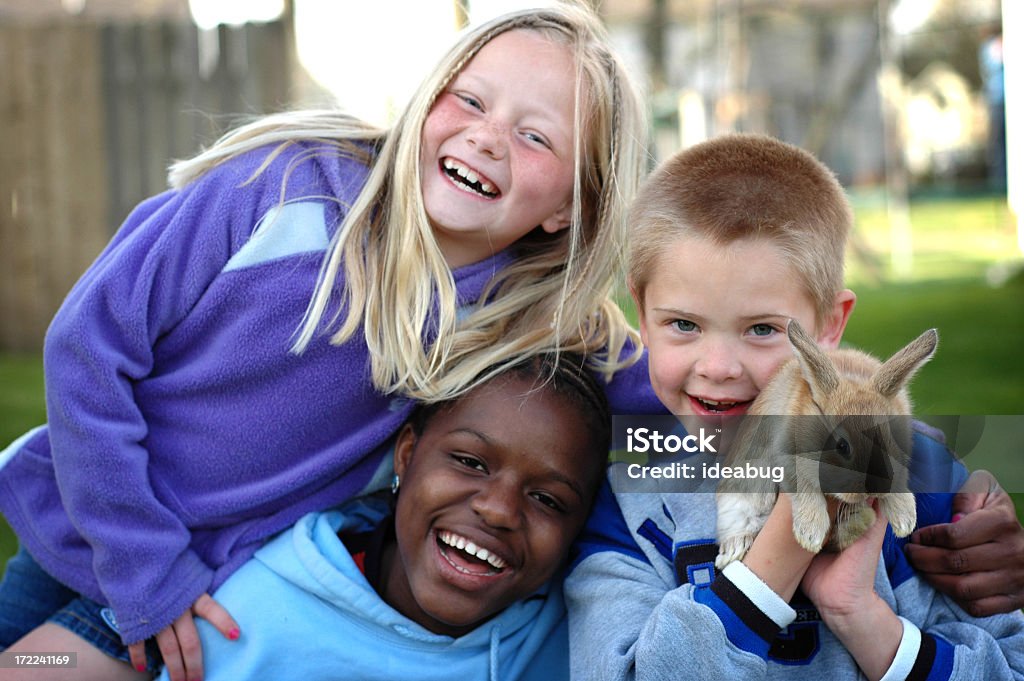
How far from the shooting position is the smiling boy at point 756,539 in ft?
5.82

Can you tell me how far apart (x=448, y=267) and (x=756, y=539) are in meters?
0.99

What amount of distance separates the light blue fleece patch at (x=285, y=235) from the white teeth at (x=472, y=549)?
0.72m

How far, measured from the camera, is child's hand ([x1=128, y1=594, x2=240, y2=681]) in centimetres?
217

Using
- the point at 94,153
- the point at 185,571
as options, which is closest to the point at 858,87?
the point at 94,153

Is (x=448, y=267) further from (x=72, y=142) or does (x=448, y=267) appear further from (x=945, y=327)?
(x=72, y=142)

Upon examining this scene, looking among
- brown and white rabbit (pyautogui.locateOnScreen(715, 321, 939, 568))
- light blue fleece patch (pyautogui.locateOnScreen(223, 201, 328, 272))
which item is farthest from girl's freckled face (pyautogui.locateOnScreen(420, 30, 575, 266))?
brown and white rabbit (pyautogui.locateOnScreen(715, 321, 939, 568))

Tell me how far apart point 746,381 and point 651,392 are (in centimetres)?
46

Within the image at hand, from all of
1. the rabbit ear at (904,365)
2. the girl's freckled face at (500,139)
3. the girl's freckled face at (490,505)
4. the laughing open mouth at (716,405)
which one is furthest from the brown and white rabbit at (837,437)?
the girl's freckled face at (500,139)

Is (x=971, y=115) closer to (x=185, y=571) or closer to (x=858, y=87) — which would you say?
(x=858, y=87)

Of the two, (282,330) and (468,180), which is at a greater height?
(468,180)

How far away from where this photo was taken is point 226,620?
218cm

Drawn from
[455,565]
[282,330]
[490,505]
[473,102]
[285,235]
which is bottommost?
[455,565]

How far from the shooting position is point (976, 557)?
191cm

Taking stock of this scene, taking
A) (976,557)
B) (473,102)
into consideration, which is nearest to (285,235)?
(473,102)
